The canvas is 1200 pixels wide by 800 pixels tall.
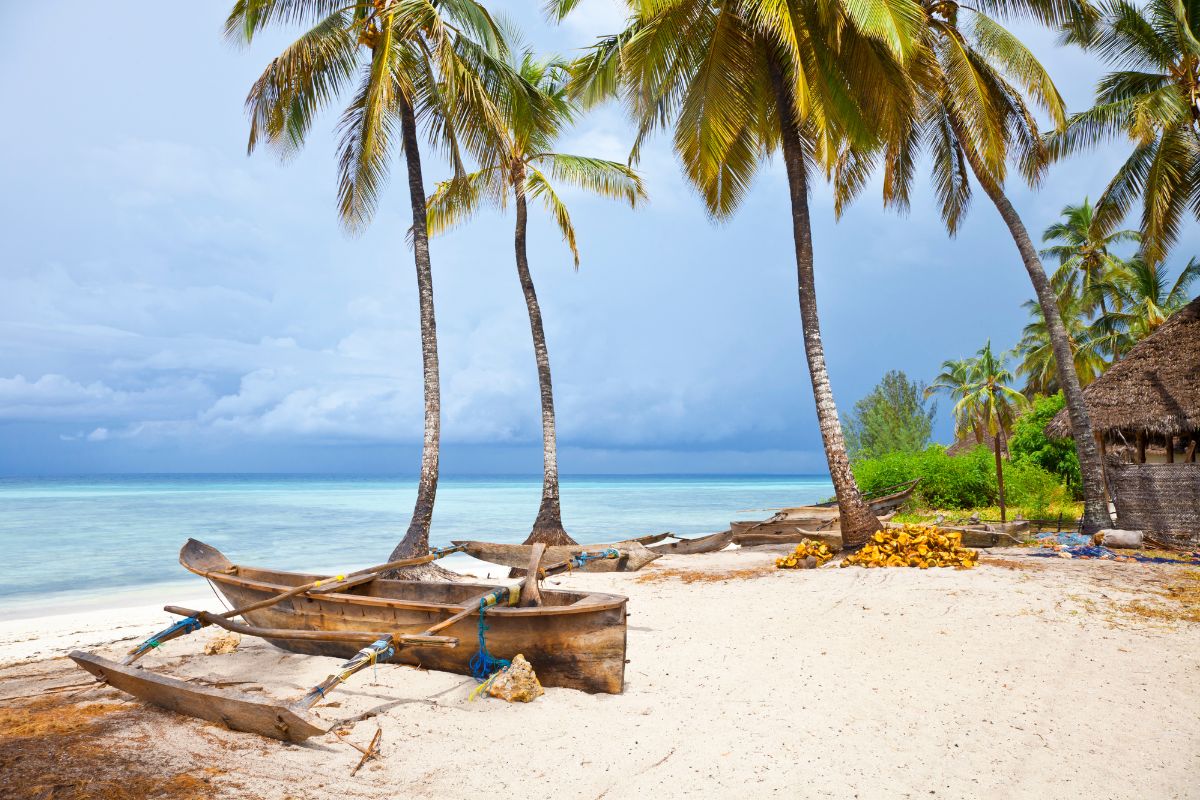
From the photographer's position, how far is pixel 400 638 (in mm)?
4672

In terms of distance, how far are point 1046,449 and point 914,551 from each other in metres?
13.1

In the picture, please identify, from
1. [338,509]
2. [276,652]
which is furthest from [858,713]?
[338,509]

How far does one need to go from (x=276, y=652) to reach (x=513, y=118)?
8822 millimetres

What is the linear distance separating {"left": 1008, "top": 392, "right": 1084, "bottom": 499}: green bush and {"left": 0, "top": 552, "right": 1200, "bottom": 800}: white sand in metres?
13.0

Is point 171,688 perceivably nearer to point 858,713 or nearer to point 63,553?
point 858,713

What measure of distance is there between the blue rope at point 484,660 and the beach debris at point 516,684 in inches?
7.9

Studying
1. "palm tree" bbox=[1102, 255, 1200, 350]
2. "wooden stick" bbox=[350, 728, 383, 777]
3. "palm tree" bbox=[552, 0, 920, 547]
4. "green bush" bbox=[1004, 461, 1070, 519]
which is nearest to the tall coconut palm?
"palm tree" bbox=[1102, 255, 1200, 350]

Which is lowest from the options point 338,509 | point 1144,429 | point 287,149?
point 338,509

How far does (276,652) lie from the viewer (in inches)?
249

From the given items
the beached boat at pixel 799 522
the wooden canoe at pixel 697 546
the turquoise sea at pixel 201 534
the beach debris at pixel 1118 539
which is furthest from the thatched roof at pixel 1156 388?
the turquoise sea at pixel 201 534

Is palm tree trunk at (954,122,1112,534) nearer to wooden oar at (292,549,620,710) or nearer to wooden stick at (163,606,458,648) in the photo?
wooden oar at (292,549,620,710)

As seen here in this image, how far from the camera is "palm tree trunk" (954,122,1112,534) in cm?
1159

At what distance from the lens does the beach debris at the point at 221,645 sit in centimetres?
640

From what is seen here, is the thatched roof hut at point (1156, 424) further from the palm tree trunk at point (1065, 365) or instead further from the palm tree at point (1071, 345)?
the palm tree at point (1071, 345)
